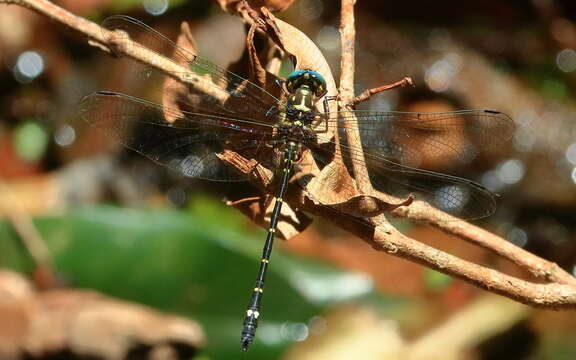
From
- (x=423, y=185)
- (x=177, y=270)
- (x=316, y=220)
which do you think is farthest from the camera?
(x=316, y=220)

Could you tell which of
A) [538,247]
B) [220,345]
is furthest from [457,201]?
[538,247]

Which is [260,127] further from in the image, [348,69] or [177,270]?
[177,270]

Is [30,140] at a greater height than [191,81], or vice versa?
[30,140]

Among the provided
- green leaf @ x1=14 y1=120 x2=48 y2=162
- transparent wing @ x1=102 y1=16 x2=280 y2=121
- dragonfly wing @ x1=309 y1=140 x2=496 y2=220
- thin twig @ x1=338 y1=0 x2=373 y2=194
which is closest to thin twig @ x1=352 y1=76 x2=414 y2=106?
thin twig @ x1=338 y1=0 x2=373 y2=194

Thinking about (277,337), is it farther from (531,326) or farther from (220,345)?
(531,326)

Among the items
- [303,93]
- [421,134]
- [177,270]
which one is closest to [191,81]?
[303,93]

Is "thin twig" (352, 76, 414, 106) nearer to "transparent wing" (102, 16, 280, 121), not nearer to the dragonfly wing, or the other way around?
the dragonfly wing

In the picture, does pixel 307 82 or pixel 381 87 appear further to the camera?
pixel 307 82

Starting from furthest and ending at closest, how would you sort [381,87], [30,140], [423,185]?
1. [30,140]
2. [423,185]
3. [381,87]
